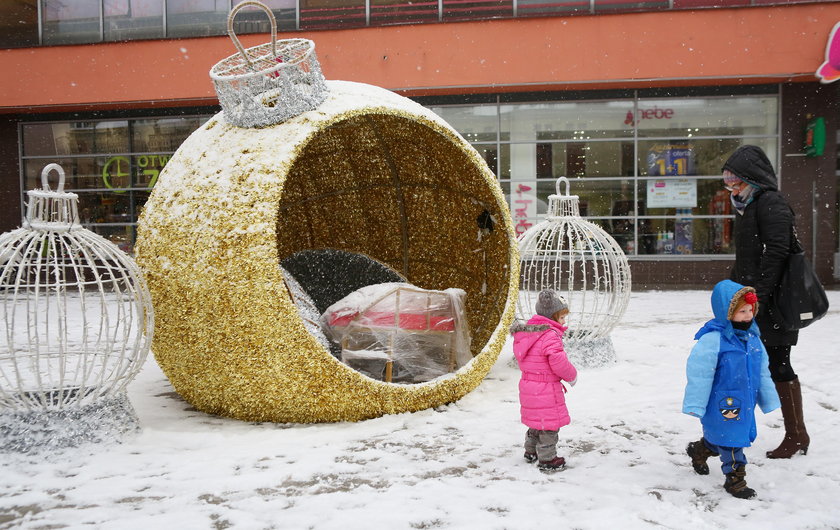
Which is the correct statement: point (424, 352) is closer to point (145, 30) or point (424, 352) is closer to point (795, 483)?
point (795, 483)

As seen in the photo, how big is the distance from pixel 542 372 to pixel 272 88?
2.41m

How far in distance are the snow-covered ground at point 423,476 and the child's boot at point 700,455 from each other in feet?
0.18

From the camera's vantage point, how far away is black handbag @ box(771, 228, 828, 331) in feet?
11.1

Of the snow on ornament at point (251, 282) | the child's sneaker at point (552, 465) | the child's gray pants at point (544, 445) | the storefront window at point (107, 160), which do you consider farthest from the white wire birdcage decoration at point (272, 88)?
the storefront window at point (107, 160)

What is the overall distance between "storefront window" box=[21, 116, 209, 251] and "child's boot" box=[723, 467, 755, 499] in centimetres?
1288

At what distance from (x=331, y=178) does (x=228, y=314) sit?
283 centimetres

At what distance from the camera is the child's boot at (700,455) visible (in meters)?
3.24

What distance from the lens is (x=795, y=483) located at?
10.3 feet

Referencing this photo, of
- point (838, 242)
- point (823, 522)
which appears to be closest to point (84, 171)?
point (823, 522)

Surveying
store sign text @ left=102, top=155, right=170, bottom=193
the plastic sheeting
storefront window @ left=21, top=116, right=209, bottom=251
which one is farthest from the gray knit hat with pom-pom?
store sign text @ left=102, top=155, right=170, bottom=193

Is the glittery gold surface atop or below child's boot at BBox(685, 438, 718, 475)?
atop

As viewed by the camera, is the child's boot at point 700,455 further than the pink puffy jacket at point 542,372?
No

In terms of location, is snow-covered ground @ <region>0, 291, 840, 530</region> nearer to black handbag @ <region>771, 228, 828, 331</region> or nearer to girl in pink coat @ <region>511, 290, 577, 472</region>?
girl in pink coat @ <region>511, 290, 577, 472</region>

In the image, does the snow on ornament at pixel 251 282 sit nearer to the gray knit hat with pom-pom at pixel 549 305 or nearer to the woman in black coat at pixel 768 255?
the gray knit hat with pom-pom at pixel 549 305
